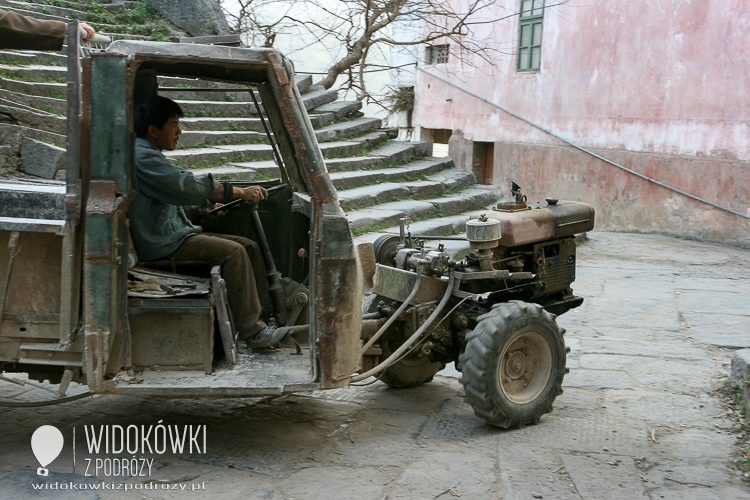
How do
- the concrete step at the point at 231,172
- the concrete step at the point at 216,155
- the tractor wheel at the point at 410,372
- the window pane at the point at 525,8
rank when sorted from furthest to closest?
the window pane at the point at 525,8 → the concrete step at the point at 216,155 → the concrete step at the point at 231,172 → the tractor wheel at the point at 410,372

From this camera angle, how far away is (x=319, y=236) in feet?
10.9

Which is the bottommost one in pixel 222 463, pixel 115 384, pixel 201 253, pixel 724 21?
pixel 222 463

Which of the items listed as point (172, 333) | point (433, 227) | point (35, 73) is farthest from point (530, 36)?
point (172, 333)

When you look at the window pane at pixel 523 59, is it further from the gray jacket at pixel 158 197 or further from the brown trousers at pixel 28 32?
the gray jacket at pixel 158 197


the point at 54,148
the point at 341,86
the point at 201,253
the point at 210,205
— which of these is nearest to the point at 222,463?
the point at 201,253

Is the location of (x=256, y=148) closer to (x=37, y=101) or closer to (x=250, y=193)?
(x=37, y=101)

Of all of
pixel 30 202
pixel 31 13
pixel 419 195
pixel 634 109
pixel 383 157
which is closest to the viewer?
pixel 30 202

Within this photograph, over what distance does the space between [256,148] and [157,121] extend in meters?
5.72

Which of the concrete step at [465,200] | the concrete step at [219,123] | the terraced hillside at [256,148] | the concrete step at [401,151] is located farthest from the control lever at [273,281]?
the concrete step at [401,151]

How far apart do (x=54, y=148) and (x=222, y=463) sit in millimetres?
4550

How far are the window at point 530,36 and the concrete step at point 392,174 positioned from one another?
4.25m

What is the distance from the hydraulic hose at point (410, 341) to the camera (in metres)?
3.74

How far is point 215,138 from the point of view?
9.17m

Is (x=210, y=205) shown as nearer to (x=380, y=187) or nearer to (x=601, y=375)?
(x=601, y=375)
